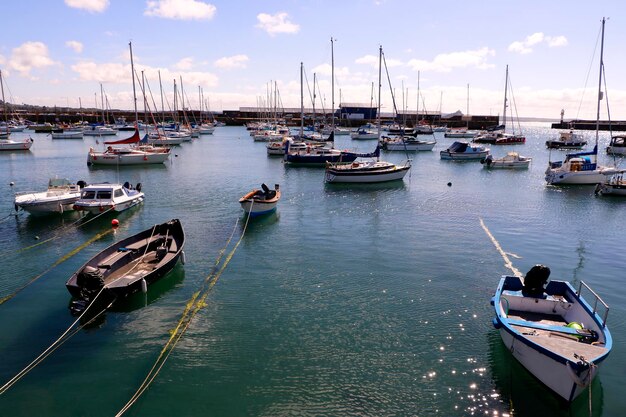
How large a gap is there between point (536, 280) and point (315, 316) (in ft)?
29.3

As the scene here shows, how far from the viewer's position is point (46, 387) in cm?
1367

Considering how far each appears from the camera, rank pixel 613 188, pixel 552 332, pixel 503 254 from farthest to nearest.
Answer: pixel 613 188 < pixel 503 254 < pixel 552 332

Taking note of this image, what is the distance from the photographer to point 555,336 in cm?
1401

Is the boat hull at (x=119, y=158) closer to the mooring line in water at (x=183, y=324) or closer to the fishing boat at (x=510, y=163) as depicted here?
the mooring line in water at (x=183, y=324)

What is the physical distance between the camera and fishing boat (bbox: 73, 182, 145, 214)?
32938mm

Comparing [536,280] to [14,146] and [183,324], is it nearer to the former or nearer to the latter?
[183,324]

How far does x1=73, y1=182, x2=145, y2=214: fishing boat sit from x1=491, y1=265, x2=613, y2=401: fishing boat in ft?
94.6

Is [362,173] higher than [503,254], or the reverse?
[362,173]

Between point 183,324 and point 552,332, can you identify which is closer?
point 552,332

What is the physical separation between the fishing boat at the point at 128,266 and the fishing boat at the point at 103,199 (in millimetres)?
10724

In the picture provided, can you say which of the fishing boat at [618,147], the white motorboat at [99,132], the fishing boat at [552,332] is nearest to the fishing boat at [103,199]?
the fishing boat at [552,332]

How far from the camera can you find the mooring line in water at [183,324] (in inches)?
533

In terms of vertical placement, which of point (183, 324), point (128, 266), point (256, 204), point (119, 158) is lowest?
point (183, 324)

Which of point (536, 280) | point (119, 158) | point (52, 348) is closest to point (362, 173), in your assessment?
point (536, 280)
